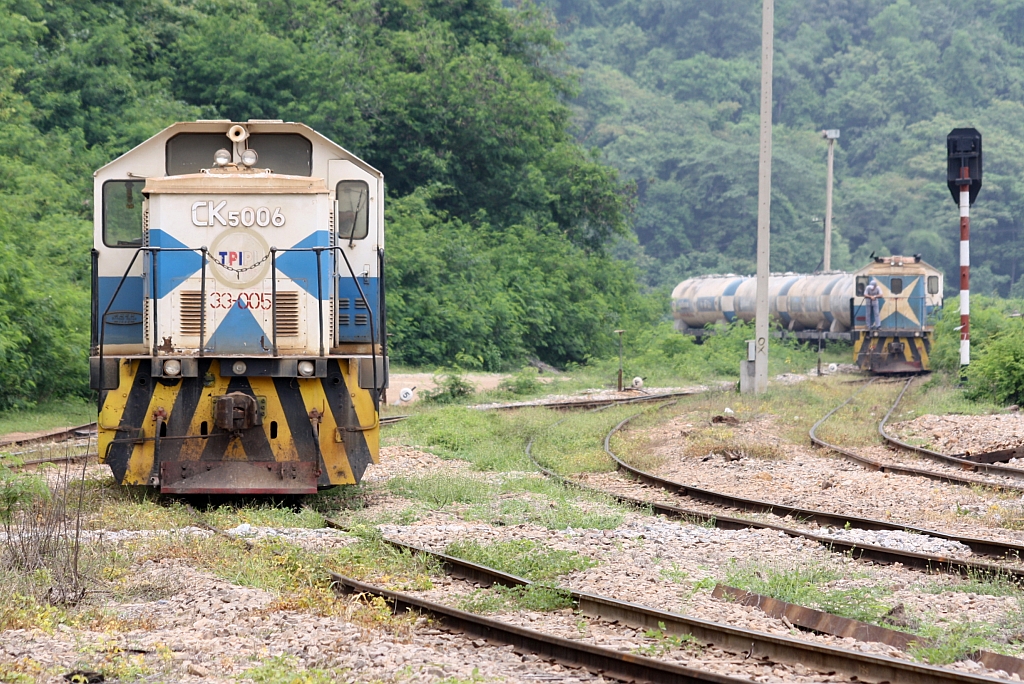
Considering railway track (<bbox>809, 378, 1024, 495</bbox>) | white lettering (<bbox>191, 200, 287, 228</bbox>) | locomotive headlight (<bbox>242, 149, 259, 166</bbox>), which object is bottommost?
railway track (<bbox>809, 378, 1024, 495</bbox>)

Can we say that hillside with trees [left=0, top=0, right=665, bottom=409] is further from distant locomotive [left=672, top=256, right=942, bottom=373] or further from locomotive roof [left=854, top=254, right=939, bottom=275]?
locomotive roof [left=854, top=254, right=939, bottom=275]

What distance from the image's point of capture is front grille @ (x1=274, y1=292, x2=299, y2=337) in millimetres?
9469

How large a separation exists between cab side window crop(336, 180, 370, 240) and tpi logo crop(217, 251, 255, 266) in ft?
2.70

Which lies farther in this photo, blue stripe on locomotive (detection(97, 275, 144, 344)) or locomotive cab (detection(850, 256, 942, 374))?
locomotive cab (detection(850, 256, 942, 374))

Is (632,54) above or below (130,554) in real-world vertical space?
above

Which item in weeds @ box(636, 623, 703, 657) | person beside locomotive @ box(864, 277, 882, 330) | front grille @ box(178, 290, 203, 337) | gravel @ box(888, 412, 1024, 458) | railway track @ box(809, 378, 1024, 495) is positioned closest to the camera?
weeds @ box(636, 623, 703, 657)

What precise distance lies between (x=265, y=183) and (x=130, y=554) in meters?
3.30

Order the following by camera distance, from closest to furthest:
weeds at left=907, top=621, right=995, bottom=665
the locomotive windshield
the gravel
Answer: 1. weeds at left=907, top=621, right=995, bottom=665
2. the locomotive windshield
3. the gravel

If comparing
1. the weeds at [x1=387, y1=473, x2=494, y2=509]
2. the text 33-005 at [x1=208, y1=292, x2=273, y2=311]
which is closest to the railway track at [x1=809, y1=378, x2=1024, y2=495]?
the weeds at [x1=387, y1=473, x2=494, y2=509]

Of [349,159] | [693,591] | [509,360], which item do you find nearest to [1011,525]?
[693,591]

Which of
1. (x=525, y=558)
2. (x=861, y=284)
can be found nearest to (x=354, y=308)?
(x=525, y=558)

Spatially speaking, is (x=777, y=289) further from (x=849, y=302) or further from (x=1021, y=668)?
(x=1021, y=668)

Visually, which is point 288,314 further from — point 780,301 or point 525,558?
point 780,301

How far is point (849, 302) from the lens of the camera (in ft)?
101
